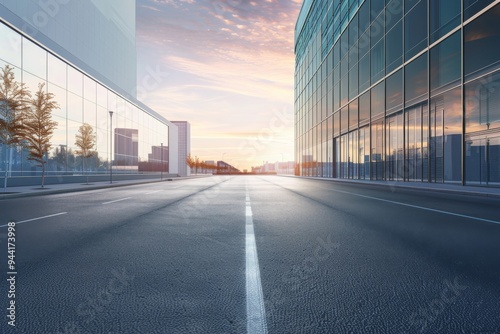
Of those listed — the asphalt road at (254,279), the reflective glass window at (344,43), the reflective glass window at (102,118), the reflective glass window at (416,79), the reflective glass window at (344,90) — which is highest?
the reflective glass window at (344,43)

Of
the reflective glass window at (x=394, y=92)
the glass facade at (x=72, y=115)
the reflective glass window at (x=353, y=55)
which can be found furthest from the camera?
the reflective glass window at (x=353, y=55)

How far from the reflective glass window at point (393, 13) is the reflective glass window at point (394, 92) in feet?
14.5

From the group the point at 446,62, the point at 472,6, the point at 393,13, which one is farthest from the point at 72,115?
the point at 472,6

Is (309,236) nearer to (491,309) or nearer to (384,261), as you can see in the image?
(384,261)

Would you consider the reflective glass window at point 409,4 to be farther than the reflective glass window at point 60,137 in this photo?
No

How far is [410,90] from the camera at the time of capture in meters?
25.6

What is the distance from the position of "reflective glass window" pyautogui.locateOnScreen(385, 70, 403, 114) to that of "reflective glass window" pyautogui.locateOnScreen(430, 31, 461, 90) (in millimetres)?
4101

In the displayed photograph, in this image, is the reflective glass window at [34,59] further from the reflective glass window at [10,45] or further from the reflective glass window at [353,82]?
the reflective glass window at [353,82]

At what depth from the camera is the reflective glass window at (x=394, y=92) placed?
27.0 meters

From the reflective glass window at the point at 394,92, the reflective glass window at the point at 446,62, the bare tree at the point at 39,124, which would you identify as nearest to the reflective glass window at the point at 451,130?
the reflective glass window at the point at 446,62

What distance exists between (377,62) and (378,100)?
142 inches

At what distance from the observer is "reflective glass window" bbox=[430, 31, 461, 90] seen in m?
20.6

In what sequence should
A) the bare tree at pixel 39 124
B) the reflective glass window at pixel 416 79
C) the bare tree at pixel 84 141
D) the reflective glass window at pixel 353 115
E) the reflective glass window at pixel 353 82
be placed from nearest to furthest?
1. the bare tree at pixel 39 124
2. the reflective glass window at pixel 416 79
3. the bare tree at pixel 84 141
4. the reflective glass window at pixel 353 82
5. the reflective glass window at pixel 353 115

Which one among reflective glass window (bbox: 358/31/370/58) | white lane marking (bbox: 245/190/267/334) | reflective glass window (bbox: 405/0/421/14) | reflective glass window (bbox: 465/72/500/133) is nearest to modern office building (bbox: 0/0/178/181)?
white lane marking (bbox: 245/190/267/334)
